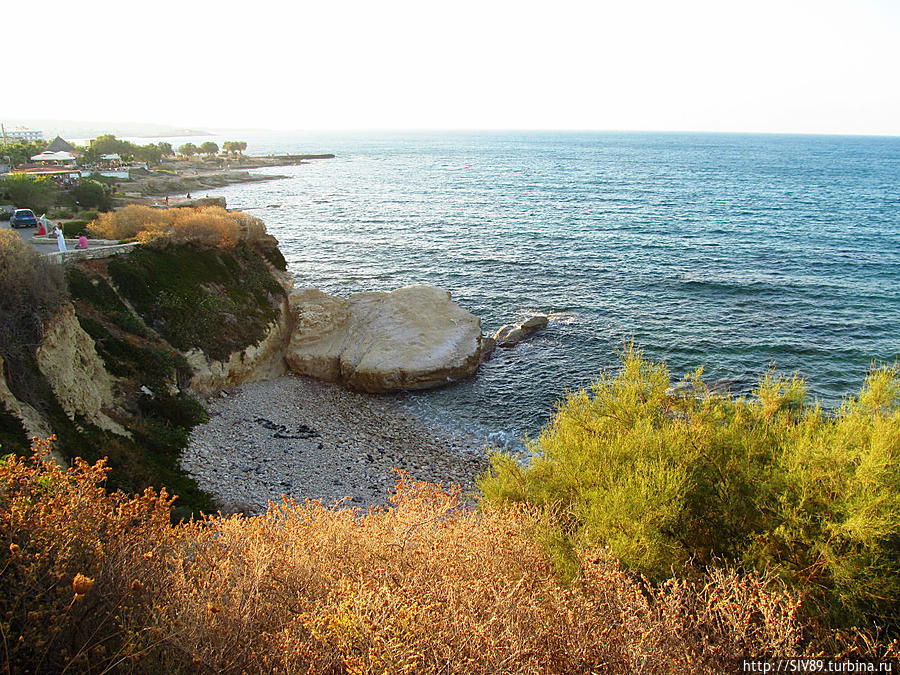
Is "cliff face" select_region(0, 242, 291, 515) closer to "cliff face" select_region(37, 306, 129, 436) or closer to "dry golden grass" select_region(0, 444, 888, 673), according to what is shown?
"cliff face" select_region(37, 306, 129, 436)

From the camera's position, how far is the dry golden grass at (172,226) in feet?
89.5

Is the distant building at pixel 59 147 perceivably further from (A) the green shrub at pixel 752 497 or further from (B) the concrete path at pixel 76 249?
(A) the green shrub at pixel 752 497

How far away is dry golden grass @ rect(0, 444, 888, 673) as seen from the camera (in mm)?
5332

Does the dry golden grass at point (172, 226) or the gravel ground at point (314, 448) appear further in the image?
the dry golden grass at point (172, 226)

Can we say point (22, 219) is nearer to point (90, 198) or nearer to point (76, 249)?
point (76, 249)

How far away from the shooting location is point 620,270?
41.7 m

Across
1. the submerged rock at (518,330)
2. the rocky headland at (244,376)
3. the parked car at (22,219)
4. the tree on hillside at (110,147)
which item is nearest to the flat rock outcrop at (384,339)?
the rocky headland at (244,376)

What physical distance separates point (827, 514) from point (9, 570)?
10594 millimetres

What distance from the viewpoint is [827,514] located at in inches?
313

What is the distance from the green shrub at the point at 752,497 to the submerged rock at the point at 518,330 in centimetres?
1857

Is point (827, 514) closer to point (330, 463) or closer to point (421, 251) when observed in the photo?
point (330, 463)

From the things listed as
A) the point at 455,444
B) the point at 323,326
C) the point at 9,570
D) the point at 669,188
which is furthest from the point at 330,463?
the point at 669,188

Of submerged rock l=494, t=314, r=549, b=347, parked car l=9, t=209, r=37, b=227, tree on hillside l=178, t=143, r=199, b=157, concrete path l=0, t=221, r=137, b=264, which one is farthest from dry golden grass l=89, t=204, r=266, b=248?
tree on hillside l=178, t=143, r=199, b=157

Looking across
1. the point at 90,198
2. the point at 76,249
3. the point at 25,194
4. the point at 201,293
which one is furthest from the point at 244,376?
the point at 90,198
